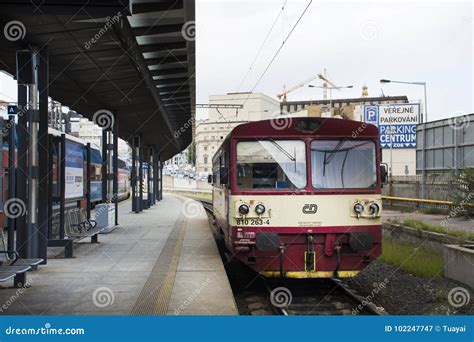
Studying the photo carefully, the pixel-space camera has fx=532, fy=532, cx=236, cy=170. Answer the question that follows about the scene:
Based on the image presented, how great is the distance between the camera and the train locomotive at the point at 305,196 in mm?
8039

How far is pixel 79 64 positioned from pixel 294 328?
25.0 feet

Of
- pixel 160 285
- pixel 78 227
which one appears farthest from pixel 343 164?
pixel 78 227

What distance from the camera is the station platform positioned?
21.0ft

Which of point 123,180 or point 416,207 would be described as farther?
point 123,180

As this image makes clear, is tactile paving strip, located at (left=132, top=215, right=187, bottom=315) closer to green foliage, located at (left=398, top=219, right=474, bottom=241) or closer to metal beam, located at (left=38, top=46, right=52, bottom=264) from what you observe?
metal beam, located at (left=38, top=46, right=52, bottom=264)

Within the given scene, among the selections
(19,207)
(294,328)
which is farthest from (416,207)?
(294,328)

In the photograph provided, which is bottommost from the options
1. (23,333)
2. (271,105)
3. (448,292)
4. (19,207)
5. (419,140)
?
(448,292)

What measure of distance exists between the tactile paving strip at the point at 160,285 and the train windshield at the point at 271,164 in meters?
1.91

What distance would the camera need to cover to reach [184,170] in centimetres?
8762

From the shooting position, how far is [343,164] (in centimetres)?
845

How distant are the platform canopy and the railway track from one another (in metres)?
4.68

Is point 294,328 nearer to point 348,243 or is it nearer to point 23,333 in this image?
point 23,333

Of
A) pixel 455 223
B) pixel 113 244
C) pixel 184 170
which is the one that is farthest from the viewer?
pixel 184 170

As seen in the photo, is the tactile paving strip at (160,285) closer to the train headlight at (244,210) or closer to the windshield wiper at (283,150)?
the train headlight at (244,210)
